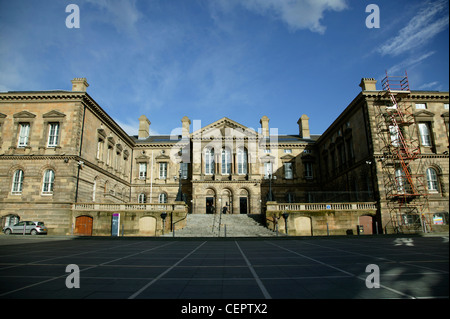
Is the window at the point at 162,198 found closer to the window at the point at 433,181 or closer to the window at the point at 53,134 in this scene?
the window at the point at 53,134

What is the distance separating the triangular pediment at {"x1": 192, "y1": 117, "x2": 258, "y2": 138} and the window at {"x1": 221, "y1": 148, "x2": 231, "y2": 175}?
8.25ft

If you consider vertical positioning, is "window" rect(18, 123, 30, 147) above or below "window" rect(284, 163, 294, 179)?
above

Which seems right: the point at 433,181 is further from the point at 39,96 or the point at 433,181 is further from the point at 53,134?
the point at 39,96

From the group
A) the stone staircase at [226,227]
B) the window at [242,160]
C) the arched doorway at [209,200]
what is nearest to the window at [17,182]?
the stone staircase at [226,227]

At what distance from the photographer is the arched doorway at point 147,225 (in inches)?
1052

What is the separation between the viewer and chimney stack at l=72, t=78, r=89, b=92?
1167 inches

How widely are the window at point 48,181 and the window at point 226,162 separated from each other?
73.5 feet

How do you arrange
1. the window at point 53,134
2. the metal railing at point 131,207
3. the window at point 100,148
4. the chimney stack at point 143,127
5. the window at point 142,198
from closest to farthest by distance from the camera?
the metal railing at point 131,207
the window at point 53,134
the window at point 100,148
the window at point 142,198
the chimney stack at point 143,127

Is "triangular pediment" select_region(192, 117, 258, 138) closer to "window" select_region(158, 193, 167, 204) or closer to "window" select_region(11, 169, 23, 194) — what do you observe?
"window" select_region(158, 193, 167, 204)

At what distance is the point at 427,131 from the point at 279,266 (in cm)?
530

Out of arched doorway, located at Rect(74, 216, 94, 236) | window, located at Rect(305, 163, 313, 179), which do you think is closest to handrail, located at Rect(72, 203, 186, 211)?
arched doorway, located at Rect(74, 216, 94, 236)
